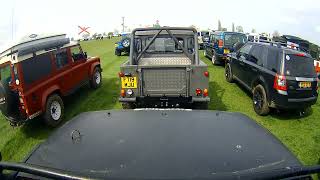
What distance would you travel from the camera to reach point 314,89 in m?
8.11

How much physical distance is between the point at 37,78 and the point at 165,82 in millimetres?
3417

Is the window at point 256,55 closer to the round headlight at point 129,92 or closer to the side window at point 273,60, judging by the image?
the side window at point 273,60

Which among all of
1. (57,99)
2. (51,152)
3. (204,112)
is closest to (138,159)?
(51,152)

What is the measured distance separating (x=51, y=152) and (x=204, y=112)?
1602mm

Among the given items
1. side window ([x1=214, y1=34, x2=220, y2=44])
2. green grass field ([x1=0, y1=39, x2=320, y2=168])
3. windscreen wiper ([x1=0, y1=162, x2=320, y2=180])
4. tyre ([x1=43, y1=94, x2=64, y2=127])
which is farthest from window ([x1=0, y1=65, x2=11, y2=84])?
side window ([x1=214, y1=34, x2=220, y2=44])

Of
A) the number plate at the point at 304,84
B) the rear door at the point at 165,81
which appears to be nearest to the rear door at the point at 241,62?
the number plate at the point at 304,84

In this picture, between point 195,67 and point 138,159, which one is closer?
point 138,159

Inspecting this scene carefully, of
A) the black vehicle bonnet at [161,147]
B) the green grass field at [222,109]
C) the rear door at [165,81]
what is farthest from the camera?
the rear door at [165,81]

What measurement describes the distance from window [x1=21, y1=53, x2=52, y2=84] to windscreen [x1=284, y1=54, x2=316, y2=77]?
21.6 ft

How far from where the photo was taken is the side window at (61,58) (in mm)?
9102

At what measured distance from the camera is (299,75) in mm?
7898

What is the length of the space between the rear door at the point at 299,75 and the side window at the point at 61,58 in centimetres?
657

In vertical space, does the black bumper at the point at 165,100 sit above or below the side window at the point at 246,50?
below

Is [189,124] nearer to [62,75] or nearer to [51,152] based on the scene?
[51,152]
